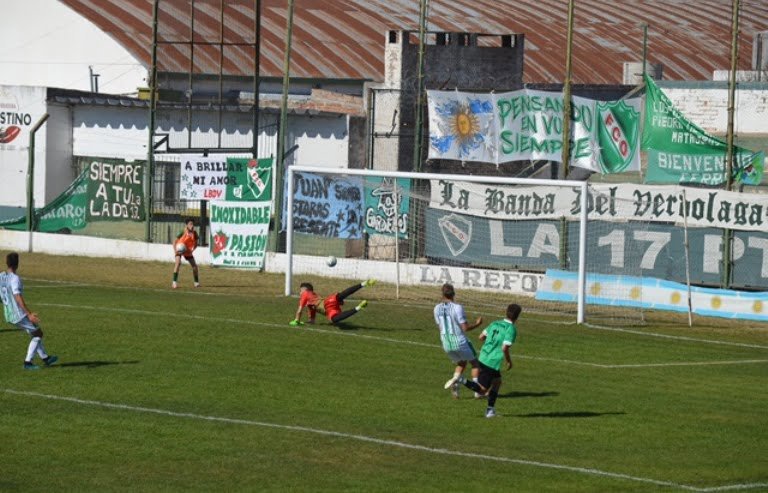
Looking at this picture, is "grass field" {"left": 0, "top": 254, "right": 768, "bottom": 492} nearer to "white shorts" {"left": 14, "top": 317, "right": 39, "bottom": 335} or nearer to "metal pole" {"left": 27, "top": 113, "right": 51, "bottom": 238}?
"white shorts" {"left": 14, "top": 317, "right": 39, "bottom": 335}

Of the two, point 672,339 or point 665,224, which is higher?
point 665,224

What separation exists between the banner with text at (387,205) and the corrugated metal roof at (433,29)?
2090 cm

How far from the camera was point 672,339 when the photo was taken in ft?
92.6

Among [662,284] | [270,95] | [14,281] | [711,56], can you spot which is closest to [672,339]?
[662,284]

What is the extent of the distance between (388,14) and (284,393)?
47956mm

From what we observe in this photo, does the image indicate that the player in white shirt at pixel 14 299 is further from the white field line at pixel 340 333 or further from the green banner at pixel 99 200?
the green banner at pixel 99 200

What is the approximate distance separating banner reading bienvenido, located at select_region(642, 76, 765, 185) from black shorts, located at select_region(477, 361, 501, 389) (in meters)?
19.2

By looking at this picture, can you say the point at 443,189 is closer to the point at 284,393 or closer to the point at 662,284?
the point at 662,284

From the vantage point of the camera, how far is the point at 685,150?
37.7 meters

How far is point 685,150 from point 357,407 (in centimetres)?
2035

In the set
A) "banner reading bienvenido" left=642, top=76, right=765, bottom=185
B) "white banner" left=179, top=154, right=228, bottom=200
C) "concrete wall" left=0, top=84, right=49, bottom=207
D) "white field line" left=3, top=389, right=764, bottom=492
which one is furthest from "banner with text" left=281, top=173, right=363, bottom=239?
"white field line" left=3, top=389, right=764, bottom=492

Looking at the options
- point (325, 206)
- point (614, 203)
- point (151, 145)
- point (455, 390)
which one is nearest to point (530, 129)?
point (325, 206)

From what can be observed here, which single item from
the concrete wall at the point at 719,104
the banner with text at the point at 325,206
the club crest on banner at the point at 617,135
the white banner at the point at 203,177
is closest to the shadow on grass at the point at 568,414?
the club crest on banner at the point at 617,135

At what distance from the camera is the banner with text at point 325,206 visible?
125 feet
